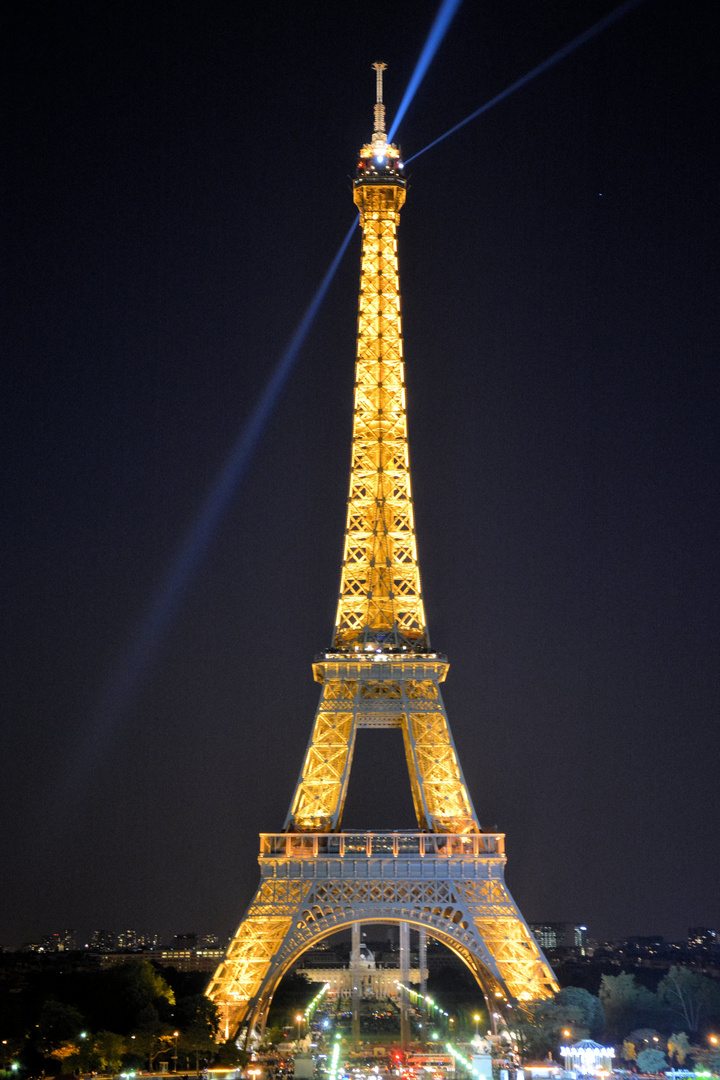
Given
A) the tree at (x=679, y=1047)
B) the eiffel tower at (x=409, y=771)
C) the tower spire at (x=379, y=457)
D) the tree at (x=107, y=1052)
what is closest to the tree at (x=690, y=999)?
the tree at (x=679, y=1047)

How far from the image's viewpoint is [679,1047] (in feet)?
185

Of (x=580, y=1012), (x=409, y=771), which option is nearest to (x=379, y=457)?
(x=409, y=771)

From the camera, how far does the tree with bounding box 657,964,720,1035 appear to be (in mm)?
64438

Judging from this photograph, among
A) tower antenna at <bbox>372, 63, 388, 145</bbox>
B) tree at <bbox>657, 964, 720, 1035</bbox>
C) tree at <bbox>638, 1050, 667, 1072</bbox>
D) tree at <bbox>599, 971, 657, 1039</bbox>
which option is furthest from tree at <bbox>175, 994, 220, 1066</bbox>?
tower antenna at <bbox>372, 63, 388, 145</bbox>

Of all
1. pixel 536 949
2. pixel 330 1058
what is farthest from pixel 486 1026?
pixel 536 949

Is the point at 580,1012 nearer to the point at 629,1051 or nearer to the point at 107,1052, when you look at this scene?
the point at 629,1051

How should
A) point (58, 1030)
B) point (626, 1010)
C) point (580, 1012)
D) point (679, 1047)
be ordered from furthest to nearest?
point (626, 1010), point (58, 1030), point (679, 1047), point (580, 1012)

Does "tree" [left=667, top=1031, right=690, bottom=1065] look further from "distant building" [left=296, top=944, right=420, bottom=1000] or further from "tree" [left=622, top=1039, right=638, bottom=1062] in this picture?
"distant building" [left=296, top=944, right=420, bottom=1000]

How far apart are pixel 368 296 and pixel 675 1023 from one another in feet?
131

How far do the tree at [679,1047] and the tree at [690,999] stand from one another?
4.98 meters

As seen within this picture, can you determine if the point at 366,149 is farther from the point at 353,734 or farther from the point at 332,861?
the point at 332,861

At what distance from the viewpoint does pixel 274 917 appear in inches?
2323

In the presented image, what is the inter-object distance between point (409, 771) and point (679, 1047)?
1720 cm

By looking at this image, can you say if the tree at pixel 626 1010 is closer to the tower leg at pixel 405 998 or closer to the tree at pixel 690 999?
the tree at pixel 690 999
